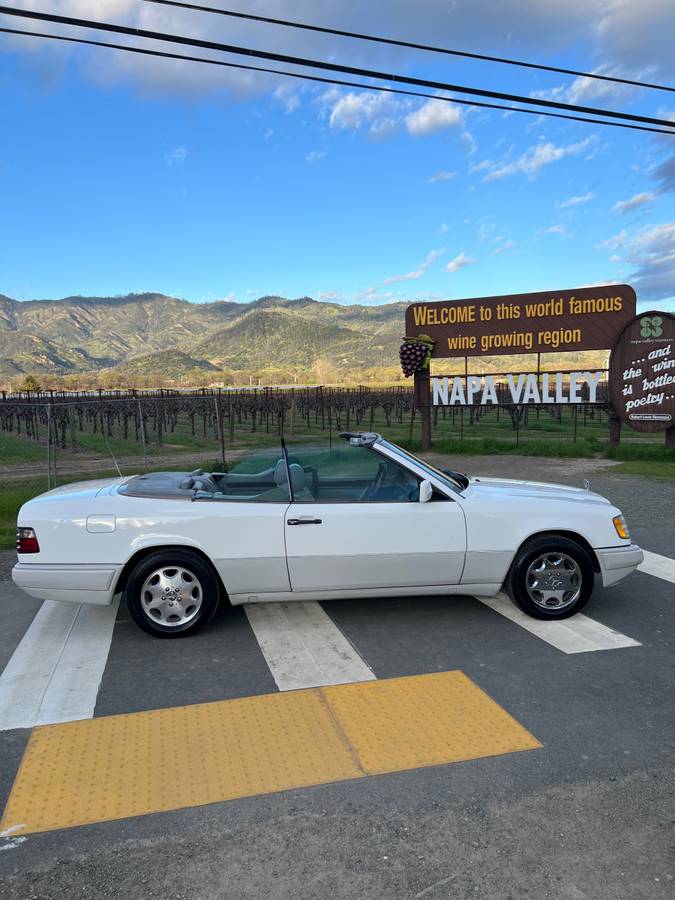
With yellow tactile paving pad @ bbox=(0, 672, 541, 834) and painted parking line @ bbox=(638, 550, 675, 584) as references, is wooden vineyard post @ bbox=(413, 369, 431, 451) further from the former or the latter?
yellow tactile paving pad @ bbox=(0, 672, 541, 834)

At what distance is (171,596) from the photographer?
475 cm

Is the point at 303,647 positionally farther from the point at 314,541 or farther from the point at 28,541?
the point at 28,541

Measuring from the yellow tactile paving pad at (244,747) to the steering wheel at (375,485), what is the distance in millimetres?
1490

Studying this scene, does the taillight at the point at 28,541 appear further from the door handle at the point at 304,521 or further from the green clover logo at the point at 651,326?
the green clover logo at the point at 651,326

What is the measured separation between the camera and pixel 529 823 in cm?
273

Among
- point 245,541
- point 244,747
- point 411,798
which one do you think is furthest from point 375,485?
point 411,798

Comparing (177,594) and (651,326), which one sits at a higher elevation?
(651,326)

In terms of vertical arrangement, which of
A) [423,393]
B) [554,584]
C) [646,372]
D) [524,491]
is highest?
[646,372]

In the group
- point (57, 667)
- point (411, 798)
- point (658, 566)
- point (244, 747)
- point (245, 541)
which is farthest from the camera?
point (658, 566)

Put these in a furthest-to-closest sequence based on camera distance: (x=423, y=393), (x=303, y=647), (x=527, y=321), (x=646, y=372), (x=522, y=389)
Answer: (x=423, y=393) → (x=522, y=389) → (x=527, y=321) → (x=646, y=372) → (x=303, y=647)

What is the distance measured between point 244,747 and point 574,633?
2.67m

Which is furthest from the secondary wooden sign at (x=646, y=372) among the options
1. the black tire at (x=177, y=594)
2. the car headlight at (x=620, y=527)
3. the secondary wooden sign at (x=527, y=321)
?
the black tire at (x=177, y=594)

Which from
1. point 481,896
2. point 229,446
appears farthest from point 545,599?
point 229,446

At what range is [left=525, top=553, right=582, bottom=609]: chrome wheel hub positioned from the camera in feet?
16.5
